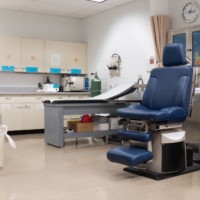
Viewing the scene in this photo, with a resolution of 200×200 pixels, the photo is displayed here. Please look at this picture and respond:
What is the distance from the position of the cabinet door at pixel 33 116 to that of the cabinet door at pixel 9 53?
101 centimetres

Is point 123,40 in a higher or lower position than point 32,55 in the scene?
higher

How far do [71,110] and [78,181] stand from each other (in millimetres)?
2260

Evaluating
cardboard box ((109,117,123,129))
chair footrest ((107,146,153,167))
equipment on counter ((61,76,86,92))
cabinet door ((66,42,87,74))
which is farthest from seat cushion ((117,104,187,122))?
cabinet door ((66,42,87,74))

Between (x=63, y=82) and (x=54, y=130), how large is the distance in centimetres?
280

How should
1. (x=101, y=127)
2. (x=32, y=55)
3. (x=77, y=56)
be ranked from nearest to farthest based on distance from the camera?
(x=101, y=127), (x=32, y=55), (x=77, y=56)

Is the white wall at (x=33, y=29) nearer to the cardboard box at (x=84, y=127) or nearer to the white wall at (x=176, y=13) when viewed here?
the cardboard box at (x=84, y=127)

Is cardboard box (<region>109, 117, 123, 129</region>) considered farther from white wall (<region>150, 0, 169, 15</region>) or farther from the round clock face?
the round clock face

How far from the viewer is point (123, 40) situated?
7398 mm

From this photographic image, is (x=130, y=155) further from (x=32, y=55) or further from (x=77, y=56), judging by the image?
(x=77, y=56)

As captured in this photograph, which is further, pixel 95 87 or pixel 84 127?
pixel 95 87

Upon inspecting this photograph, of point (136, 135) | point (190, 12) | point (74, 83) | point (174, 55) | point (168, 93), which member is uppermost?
point (190, 12)

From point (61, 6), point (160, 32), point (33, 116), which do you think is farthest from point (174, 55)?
point (33, 116)

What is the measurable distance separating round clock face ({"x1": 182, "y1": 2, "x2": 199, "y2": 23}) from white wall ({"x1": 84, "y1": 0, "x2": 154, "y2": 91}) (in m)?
0.92

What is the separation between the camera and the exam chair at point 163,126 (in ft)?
12.2
